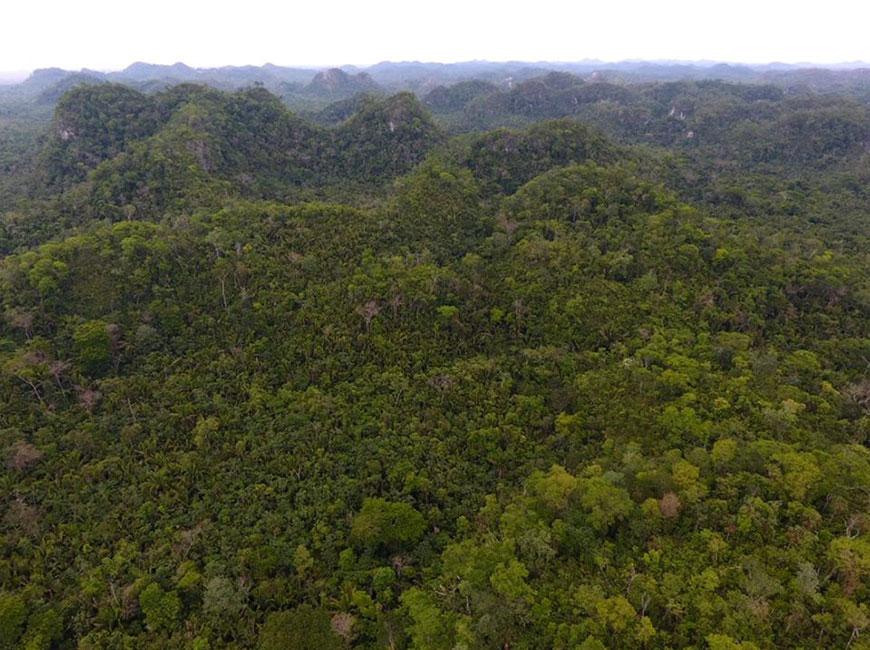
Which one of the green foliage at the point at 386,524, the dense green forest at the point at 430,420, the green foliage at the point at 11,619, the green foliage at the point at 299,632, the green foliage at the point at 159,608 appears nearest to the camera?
the green foliage at the point at 299,632

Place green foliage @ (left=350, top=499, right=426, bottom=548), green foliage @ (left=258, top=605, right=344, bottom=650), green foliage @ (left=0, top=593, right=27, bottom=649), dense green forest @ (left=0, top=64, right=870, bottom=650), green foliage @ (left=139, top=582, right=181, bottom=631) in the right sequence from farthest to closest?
green foliage @ (left=350, top=499, right=426, bottom=548) → green foliage @ (left=139, top=582, right=181, bottom=631) → dense green forest @ (left=0, top=64, right=870, bottom=650) → green foliage @ (left=0, top=593, right=27, bottom=649) → green foliage @ (left=258, top=605, right=344, bottom=650)

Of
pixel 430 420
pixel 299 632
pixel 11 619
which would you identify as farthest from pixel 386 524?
pixel 11 619

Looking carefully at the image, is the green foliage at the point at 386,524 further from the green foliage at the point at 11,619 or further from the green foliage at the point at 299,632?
the green foliage at the point at 11,619

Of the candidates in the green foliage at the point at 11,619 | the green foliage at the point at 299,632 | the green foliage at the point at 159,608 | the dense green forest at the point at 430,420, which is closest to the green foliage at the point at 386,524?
the dense green forest at the point at 430,420

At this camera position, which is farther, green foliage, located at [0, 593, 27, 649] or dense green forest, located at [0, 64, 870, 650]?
dense green forest, located at [0, 64, 870, 650]

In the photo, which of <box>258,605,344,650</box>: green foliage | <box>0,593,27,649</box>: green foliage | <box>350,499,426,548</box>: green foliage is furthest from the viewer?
<box>350,499,426,548</box>: green foliage

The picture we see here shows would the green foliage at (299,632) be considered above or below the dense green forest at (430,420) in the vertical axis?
below

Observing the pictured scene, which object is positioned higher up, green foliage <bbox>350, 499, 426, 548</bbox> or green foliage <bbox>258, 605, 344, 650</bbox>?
green foliage <bbox>350, 499, 426, 548</bbox>

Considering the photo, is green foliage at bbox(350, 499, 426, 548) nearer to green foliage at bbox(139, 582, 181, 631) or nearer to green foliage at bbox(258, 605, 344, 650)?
green foliage at bbox(258, 605, 344, 650)

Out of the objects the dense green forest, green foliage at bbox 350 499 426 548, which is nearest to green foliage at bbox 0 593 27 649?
the dense green forest

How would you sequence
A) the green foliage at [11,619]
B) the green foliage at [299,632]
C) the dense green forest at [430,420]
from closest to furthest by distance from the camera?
the green foliage at [299,632] < the green foliage at [11,619] < the dense green forest at [430,420]
